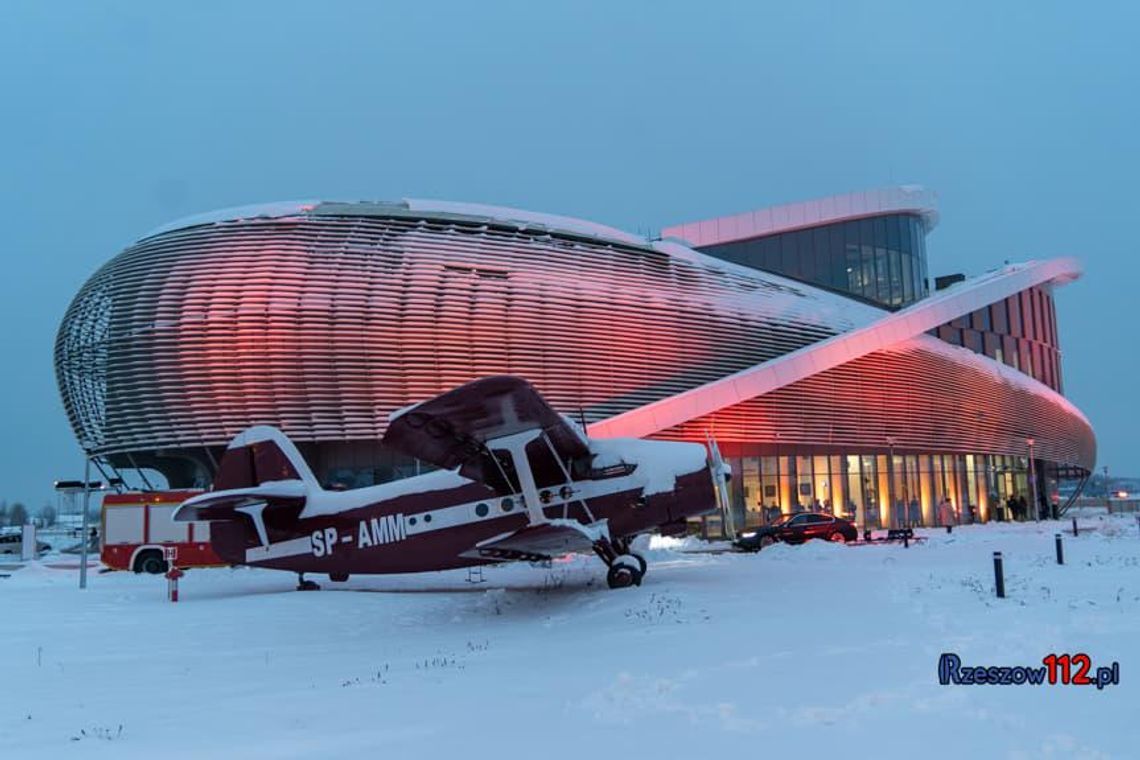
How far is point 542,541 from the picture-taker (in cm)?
1440

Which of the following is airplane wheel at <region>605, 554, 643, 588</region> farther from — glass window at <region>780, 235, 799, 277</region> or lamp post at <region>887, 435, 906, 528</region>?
glass window at <region>780, 235, 799, 277</region>

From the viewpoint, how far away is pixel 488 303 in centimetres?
3941

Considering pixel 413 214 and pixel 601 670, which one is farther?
pixel 413 214

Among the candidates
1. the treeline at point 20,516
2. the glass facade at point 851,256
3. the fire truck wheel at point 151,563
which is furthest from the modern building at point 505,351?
the treeline at point 20,516

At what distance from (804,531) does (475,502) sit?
1738cm

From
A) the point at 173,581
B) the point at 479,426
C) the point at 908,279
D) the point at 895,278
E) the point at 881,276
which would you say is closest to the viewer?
the point at 479,426

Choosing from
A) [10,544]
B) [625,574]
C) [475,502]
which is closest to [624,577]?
[625,574]

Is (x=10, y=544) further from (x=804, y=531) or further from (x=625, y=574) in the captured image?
(x=625, y=574)

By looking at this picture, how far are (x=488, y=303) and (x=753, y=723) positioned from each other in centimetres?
3367

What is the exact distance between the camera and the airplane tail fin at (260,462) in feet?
62.4

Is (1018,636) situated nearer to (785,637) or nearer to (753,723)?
(785,637)

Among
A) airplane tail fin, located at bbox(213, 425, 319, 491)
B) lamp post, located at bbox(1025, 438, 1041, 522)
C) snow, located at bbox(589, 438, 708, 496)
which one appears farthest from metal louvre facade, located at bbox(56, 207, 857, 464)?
lamp post, located at bbox(1025, 438, 1041, 522)

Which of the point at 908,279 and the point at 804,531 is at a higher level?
the point at 908,279

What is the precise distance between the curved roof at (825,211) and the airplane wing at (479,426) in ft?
146
